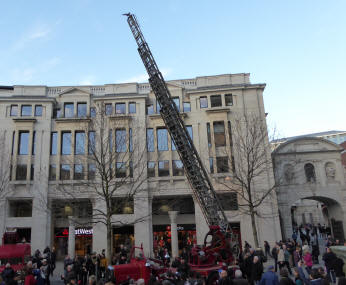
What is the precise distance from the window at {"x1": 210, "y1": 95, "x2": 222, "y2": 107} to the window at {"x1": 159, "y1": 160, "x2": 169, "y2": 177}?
26.0 ft

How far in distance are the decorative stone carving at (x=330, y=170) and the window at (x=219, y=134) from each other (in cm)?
1085

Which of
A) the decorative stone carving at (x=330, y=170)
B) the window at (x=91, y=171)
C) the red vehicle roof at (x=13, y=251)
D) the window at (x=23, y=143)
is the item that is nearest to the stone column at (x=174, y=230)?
the window at (x=91, y=171)

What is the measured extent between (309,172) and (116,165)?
19.7 m

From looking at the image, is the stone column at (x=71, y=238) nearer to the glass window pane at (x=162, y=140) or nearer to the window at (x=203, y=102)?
the glass window pane at (x=162, y=140)

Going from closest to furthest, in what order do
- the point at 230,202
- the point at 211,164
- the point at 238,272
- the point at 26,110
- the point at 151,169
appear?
the point at 238,272 → the point at 230,202 → the point at 211,164 → the point at 151,169 → the point at 26,110

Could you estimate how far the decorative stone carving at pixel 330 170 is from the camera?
3075 centimetres

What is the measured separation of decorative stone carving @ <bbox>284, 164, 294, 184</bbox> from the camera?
30.8 meters

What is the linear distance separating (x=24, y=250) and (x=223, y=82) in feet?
81.5

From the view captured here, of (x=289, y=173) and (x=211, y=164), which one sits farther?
(x=289, y=173)

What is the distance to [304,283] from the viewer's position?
10227 millimetres

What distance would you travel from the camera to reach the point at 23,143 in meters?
31.9

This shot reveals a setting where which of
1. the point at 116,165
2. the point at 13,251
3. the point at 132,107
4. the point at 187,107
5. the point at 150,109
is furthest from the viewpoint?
the point at 150,109

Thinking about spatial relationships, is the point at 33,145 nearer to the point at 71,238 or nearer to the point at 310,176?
the point at 71,238

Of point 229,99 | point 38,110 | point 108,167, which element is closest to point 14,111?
point 38,110
